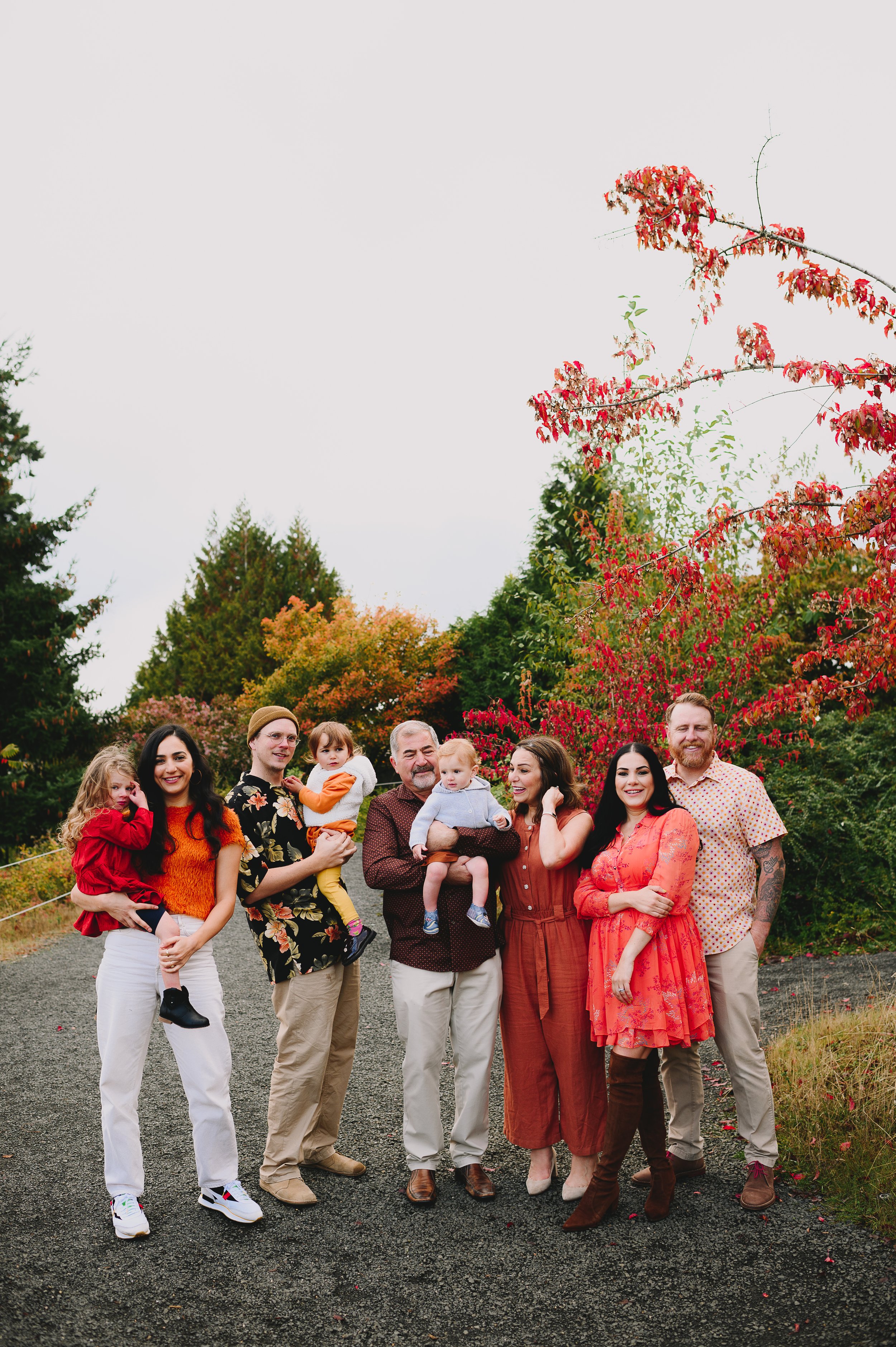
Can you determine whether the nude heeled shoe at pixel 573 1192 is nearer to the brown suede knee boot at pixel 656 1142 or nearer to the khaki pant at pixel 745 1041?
the brown suede knee boot at pixel 656 1142

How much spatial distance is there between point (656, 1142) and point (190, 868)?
207 centimetres

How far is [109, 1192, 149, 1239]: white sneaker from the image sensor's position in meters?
3.52

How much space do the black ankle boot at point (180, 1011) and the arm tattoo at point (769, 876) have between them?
2.20 m

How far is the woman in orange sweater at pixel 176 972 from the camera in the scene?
3557 mm

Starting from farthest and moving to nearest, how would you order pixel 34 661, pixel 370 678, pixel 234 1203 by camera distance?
pixel 370 678 → pixel 34 661 → pixel 234 1203

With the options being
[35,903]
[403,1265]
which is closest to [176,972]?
[403,1265]

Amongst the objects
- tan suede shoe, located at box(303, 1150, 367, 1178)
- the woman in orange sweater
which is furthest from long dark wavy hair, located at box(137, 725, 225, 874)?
tan suede shoe, located at box(303, 1150, 367, 1178)

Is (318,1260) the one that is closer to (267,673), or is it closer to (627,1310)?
(627,1310)

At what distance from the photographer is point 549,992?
3.78 m

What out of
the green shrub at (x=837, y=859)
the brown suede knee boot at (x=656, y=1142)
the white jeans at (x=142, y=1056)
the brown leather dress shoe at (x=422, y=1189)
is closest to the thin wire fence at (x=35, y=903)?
the green shrub at (x=837, y=859)

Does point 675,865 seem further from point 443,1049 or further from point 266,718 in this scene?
point 266,718

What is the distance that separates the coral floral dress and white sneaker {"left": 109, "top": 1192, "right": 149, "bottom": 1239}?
6.03 ft

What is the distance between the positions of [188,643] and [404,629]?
983cm

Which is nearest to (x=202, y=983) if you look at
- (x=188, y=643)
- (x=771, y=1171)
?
(x=771, y=1171)
